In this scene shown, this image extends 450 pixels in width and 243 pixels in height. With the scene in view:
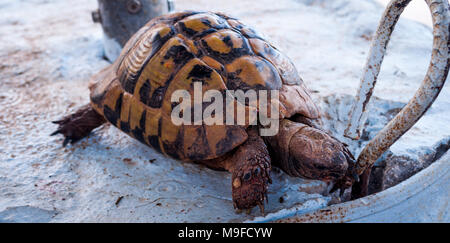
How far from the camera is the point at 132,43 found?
8.29 ft

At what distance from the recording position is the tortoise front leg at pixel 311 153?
1.70 meters

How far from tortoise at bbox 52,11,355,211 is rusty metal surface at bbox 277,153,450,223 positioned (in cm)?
18

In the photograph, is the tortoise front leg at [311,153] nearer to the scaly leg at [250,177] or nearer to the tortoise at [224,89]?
the tortoise at [224,89]

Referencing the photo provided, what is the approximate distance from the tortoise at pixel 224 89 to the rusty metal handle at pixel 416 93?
178 mm

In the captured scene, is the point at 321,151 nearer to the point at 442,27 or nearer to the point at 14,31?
the point at 442,27

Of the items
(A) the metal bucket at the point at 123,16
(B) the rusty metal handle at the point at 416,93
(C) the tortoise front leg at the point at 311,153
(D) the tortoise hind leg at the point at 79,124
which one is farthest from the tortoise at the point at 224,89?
(A) the metal bucket at the point at 123,16

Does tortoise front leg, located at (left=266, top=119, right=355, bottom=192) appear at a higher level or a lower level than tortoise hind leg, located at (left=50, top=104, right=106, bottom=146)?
higher

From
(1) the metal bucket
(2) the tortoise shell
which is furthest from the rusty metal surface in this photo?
(1) the metal bucket

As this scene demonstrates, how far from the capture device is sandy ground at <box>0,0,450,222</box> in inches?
78.9

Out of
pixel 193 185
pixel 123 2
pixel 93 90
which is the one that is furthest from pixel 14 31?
pixel 193 185

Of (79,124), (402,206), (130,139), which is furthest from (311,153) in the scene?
(79,124)

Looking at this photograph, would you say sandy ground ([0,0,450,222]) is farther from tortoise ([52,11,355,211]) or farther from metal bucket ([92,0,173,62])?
metal bucket ([92,0,173,62])

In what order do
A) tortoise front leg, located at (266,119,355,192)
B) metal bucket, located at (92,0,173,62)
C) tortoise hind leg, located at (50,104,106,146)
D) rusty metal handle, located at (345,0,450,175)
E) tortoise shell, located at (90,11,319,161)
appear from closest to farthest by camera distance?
rusty metal handle, located at (345,0,450,175) < tortoise front leg, located at (266,119,355,192) < tortoise shell, located at (90,11,319,161) < tortoise hind leg, located at (50,104,106,146) < metal bucket, located at (92,0,173,62)

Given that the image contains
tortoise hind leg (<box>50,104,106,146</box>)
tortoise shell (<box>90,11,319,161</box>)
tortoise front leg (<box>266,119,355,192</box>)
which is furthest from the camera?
tortoise hind leg (<box>50,104,106,146</box>)
